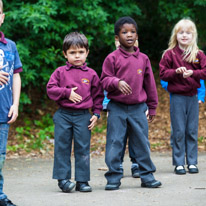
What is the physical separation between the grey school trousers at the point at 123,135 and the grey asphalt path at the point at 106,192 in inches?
8.2

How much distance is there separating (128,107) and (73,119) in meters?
0.63

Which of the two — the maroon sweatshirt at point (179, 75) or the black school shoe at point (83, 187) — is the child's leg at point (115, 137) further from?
the maroon sweatshirt at point (179, 75)

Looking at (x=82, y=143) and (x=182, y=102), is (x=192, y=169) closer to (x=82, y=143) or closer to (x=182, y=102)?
(x=182, y=102)

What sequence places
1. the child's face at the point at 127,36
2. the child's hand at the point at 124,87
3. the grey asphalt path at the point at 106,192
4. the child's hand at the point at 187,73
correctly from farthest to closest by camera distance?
1. the child's hand at the point at 187,73
2. the child's face at the point at 127,36
3. the child's hand at the point at 124,87
4. the grey asphalt path at the point at 106,192

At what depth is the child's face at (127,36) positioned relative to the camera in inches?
204

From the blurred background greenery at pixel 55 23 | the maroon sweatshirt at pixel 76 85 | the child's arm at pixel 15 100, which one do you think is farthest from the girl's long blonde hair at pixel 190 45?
the blurred background greenery at pixel 55 23

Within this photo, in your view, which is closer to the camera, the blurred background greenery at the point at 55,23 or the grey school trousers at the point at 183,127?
the grey school trousers at the point at 183,127

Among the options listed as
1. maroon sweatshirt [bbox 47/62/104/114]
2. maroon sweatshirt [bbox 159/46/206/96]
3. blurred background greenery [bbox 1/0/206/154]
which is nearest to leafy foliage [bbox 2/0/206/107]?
blurred background greenery [bbox 1/0/206/154]

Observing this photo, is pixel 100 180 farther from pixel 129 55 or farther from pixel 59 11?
pixel 59 11

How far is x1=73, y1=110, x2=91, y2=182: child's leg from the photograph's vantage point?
5.05 meters

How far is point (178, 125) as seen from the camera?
609 cm

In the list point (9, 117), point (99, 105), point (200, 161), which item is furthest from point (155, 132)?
point (9, 117)

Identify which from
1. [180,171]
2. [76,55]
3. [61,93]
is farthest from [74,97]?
[180,171]

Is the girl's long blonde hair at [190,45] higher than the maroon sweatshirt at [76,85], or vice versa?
the girl's long blonde hair at [190,45]
